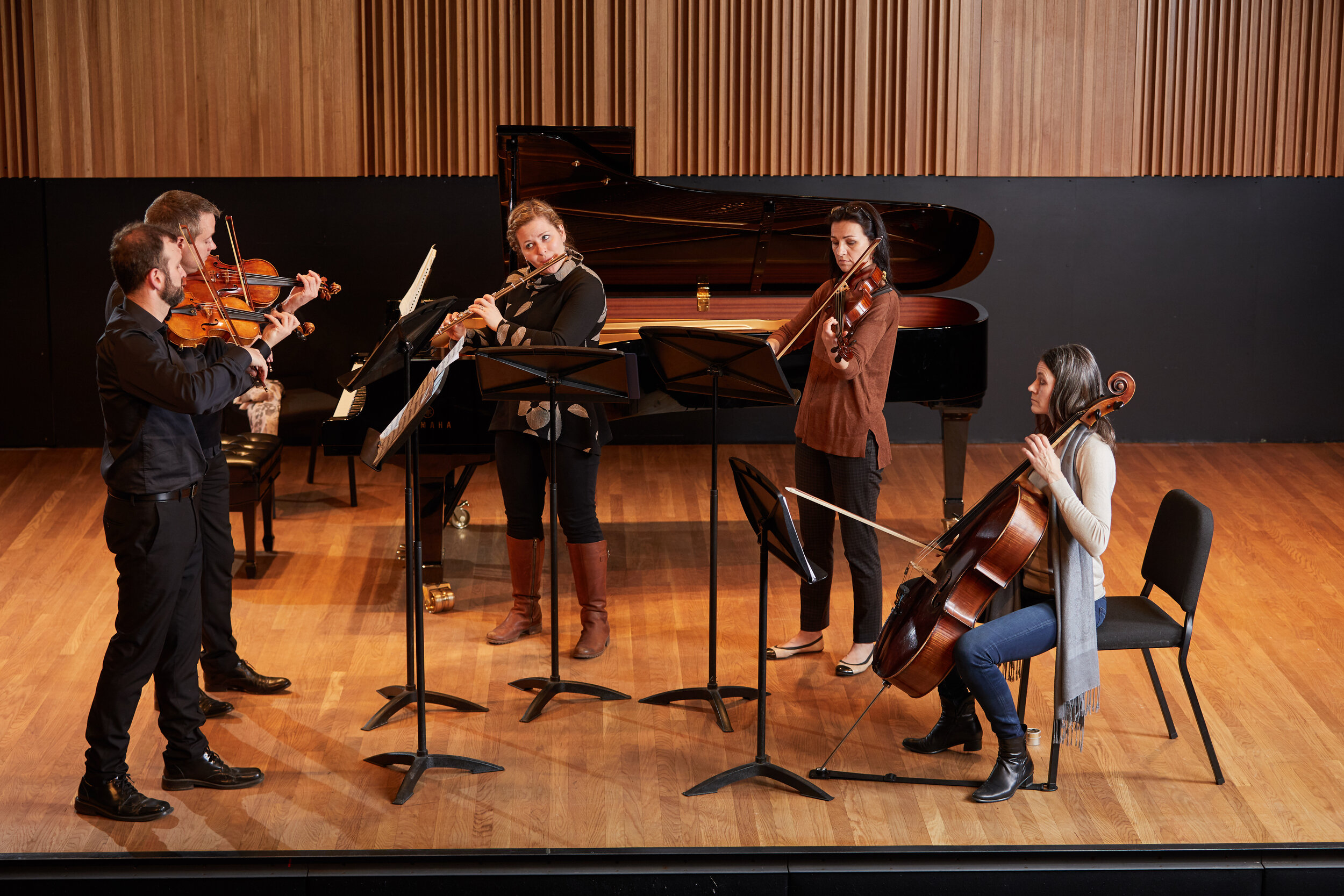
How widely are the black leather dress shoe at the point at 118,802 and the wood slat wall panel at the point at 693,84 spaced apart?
414 cm

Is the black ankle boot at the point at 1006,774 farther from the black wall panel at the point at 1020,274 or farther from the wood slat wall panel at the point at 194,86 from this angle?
the wood slat wall panel at the point at 194,86

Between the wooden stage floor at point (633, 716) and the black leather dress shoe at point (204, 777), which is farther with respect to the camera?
the black leather dress shoe at point (204, 777)

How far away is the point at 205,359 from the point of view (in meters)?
3.14

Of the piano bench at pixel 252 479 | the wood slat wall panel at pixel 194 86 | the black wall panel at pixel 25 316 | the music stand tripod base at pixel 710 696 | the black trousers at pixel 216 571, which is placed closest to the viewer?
the black trousers at pixel 216 571

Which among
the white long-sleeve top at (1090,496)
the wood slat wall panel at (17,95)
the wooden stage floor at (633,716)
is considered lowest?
the wooden stage floor at (633,716)

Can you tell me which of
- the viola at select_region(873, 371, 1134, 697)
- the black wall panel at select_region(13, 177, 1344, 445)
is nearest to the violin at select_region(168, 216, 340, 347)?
the viola at select_region(873, 371, 1134, 697)

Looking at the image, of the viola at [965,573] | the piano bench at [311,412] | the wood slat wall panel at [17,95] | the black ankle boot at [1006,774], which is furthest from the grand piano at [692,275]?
the wood slat wall panel at [17,95]

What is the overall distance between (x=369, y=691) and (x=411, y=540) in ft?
1.61

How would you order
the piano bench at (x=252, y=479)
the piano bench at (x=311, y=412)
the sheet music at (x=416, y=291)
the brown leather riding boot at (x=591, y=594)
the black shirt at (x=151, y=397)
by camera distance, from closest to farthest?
the black shirt at (x=151, y=397) < the sheet music at (x=416, y=291) < the brown leather riding boot at (x=591, y=594) < the piano bench at (x=252, y=479) < the piano bench at (x=311, y=412)

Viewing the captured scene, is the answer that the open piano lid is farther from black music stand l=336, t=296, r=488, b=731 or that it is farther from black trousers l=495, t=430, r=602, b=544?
black music stand l=336, t=296, r=488, b=731

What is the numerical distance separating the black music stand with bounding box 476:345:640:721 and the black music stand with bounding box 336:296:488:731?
0.16 meters

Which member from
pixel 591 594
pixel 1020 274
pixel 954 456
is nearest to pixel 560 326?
pixel 591 594

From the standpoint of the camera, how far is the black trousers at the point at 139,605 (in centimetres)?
299

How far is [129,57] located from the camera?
20.9 ft
